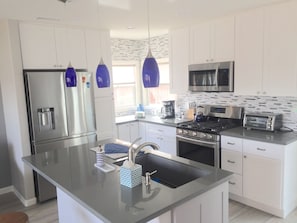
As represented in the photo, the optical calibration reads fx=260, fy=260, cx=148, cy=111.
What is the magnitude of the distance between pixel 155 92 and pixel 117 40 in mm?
1292

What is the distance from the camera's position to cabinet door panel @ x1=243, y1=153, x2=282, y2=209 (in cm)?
291

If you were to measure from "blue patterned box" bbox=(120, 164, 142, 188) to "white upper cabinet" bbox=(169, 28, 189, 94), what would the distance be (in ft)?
8.54

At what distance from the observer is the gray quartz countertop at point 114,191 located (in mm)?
1480

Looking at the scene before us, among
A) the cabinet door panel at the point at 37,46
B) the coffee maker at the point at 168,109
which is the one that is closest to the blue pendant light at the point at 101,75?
the cabinet door panel at the point at 37,46

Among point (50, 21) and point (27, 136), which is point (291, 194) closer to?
point (27, 136)

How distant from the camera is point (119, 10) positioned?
9.82ft

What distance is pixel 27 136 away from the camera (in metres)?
3.46

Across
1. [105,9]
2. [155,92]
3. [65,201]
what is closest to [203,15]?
[105,9]

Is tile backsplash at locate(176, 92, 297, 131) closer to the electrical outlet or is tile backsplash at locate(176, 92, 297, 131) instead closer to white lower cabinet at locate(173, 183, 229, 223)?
the electrical outlet

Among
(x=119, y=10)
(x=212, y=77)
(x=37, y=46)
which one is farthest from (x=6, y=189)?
(x=212, y=77)

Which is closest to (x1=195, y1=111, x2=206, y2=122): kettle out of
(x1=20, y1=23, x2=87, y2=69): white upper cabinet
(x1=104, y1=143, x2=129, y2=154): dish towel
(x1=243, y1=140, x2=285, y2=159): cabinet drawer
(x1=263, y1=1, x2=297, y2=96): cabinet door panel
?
(x1=243, y1=140, x2=285, y2=159): cabinet drawer

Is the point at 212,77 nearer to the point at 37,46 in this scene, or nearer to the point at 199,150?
the point at 199,150

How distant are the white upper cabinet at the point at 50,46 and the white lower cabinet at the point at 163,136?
1538mm

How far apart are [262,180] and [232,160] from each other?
412 mm
